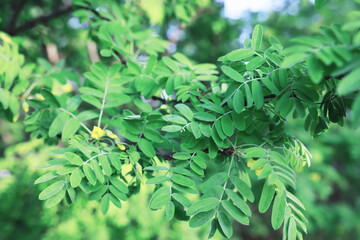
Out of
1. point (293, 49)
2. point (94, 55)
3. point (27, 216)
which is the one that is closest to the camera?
point (293, 49)

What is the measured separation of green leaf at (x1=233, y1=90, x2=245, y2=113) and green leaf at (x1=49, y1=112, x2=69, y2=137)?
2.31 feet

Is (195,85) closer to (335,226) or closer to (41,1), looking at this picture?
(41,1)

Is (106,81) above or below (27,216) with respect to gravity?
above

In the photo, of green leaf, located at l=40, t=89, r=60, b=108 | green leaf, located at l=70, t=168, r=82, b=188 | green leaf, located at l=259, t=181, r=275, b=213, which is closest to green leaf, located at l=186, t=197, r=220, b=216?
green leaf, located at l=259, t=181, r=275, b=213

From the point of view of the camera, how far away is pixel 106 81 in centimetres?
115

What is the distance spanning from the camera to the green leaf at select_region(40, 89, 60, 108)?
100 cm

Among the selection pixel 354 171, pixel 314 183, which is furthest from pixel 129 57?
pixel 354 171

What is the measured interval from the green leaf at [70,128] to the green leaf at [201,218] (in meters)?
0.57

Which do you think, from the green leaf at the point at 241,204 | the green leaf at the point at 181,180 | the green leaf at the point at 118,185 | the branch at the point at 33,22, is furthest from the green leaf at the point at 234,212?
the branch at the point at 33,22

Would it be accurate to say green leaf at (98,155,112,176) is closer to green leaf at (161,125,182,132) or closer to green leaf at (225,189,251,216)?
green leaf at (161,125,182,132)

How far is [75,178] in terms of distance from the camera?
2.54 ft

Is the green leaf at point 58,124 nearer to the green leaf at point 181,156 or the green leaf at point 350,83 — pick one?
the green leaf at point 181,156

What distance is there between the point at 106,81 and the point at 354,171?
7.05 metres

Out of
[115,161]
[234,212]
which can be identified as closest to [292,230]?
[234,212]
